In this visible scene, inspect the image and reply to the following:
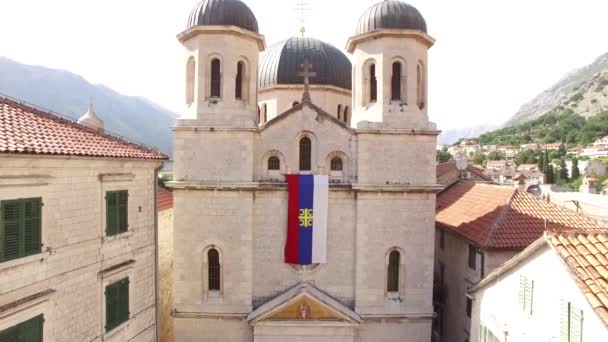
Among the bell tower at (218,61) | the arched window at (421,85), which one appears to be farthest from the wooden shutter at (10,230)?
the arched window at (421,85)

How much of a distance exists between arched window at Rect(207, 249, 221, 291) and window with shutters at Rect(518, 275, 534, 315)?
38.0 feet

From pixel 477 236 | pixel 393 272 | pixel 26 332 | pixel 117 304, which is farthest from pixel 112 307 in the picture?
pixel 477 236

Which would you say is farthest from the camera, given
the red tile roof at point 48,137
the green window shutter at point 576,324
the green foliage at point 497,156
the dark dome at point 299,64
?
the green foliage at point 497,156

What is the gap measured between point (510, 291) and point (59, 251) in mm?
12345

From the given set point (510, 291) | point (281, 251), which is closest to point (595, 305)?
point (510, 291)

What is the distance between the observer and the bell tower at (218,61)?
17891 mm

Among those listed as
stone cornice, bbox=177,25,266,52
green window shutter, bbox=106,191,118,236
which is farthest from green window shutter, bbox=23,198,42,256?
stone cornice, bbox=177,25,266,52

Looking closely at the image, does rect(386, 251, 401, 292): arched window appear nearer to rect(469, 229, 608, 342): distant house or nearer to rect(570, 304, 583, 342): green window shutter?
rect(469, 229, 608, 342): distant house

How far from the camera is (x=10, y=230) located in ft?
33.7

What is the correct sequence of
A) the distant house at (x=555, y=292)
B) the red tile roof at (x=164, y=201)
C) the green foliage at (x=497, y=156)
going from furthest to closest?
the green foliage at (x=497, y=156) → the red tile roof at (x=164, y=201) → the distant house at (x=555, y=292)

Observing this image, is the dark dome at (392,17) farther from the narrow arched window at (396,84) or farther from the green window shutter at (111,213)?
the green window shutter at (111,213)

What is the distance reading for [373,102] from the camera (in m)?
18.8

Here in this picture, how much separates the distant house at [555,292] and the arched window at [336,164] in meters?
7.62

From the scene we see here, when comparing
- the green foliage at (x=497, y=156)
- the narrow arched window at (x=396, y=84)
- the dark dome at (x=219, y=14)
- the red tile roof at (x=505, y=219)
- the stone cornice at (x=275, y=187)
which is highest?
the dark dome at (x=219, y=14)
